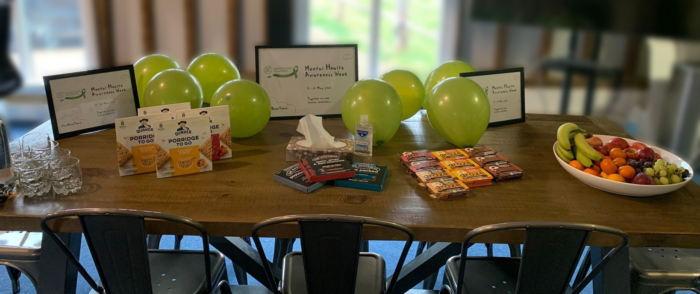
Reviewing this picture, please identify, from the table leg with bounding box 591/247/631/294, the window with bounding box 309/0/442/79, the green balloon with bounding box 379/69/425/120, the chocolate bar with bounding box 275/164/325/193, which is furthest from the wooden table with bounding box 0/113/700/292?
the window with bounding box 309/0/442/79

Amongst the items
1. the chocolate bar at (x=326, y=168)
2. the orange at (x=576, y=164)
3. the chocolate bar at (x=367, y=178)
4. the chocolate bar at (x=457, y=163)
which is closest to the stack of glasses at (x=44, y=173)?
the chocolate bar at (x=326, y=168)

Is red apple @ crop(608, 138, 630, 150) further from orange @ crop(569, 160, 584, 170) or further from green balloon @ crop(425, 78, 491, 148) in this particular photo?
green balloon @ crop(425, 78, 491, 148)

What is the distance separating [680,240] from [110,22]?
4.20 m

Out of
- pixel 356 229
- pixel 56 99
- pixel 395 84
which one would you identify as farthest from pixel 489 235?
pixel 56 99

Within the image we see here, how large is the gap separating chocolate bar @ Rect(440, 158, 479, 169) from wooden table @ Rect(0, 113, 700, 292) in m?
0.13

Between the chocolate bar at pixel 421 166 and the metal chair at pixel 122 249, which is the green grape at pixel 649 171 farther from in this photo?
the metal chair at pixel 122 249

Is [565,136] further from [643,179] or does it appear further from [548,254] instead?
[548,254]

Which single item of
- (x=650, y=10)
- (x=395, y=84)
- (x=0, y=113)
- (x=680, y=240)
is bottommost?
(x=0, y=113)

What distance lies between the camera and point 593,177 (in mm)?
1672

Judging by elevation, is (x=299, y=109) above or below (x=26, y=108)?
above

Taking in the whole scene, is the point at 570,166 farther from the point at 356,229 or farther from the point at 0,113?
the point at 0,113

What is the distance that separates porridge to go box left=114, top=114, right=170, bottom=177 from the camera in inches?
66.4

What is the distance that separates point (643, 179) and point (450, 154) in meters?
0.60

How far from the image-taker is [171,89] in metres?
2.03
